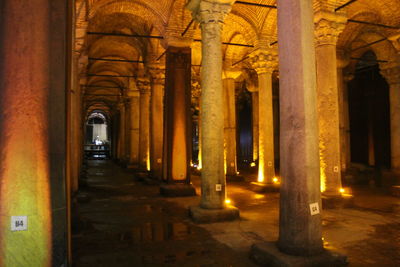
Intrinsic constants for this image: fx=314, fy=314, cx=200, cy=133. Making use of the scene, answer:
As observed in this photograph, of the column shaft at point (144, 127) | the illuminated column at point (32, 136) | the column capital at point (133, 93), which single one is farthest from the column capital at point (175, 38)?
the column capital at point (133, 93)

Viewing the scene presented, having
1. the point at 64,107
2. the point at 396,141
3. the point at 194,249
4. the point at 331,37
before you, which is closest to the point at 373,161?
the point at 396,141

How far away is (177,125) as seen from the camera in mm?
10484

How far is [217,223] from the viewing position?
269 inches

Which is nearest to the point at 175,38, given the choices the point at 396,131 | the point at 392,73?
the point at 392,73

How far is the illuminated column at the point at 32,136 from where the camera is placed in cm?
299

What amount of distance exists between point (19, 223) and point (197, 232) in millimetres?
3750

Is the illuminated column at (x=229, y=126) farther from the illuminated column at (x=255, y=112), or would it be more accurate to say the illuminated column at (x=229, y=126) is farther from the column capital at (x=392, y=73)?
the column capital at (x=392, y=73)

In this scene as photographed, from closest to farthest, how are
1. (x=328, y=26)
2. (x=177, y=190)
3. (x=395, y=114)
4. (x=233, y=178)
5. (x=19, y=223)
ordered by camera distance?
(x=19, y=223) → (x=328, y=26) → (x=177, y=190) → (x=395, y=114) → (x=233, y=178)

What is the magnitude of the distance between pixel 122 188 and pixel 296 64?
10.1 m

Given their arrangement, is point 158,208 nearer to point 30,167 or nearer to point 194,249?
point 194,249

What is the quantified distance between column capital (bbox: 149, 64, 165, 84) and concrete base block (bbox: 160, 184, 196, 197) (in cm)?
503

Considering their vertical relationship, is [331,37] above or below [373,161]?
above

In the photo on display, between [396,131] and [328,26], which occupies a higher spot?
[328,26]

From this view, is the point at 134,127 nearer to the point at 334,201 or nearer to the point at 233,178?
the point at 233,178
